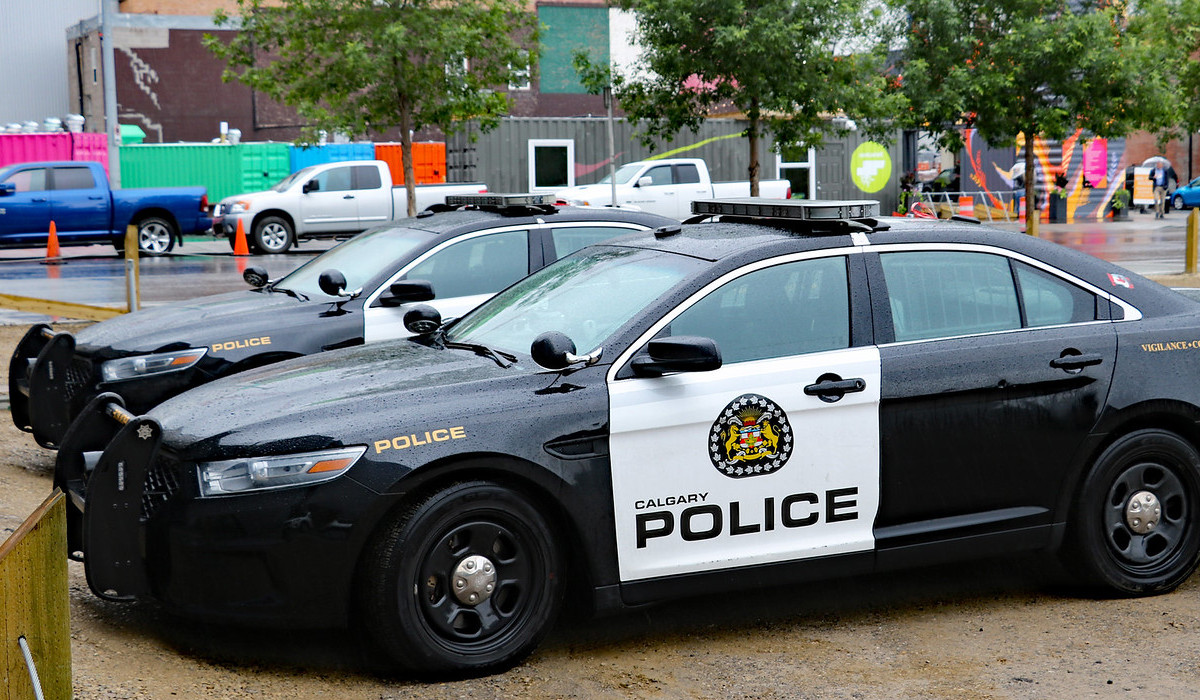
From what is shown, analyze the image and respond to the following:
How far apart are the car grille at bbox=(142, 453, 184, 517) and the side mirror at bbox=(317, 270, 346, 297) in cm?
321

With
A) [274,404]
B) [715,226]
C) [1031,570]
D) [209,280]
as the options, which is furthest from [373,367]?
[209,280]

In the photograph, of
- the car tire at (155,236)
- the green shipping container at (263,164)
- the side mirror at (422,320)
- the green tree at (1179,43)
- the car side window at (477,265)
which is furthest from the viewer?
the green shipping container at (263,164)

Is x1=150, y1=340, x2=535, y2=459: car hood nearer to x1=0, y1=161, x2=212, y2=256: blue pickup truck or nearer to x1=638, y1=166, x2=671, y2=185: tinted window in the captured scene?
x1=0, y1=161, x2=212, y2=256: blue pickup truck

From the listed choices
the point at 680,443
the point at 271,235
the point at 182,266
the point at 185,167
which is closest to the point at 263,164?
the point at 185,167

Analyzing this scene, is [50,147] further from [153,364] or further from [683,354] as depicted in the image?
[683,354]

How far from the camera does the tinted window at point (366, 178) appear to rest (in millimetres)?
26531

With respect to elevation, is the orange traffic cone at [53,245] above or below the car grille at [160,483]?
above

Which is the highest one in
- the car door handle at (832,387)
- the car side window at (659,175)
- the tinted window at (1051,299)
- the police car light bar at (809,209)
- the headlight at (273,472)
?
the car side window at (659,175)

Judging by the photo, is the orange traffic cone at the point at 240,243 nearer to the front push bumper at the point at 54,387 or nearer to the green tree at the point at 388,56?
the green tree at the point at 388,56

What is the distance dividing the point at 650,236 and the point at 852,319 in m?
1.05

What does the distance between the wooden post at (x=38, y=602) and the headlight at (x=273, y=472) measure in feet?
1.75

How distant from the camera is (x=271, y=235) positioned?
2580 centimetres

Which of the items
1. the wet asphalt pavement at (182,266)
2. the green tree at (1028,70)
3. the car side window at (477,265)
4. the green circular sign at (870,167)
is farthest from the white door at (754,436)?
the green circular sign at (870,167)

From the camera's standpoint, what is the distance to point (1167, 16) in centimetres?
2588
